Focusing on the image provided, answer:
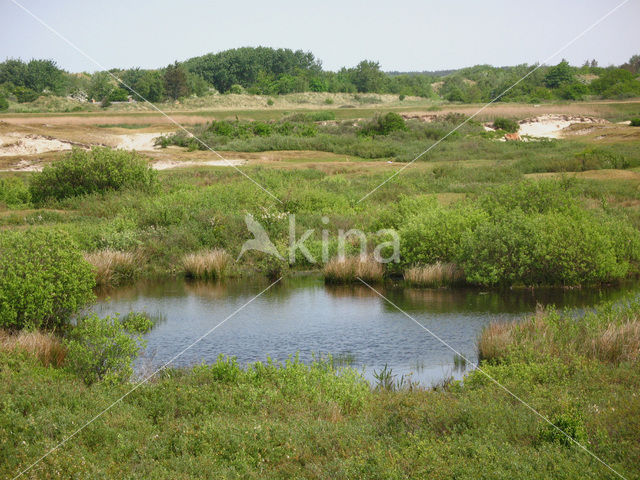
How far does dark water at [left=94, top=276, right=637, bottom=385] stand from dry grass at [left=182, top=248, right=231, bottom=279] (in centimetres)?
47

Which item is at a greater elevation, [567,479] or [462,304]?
[567,479]

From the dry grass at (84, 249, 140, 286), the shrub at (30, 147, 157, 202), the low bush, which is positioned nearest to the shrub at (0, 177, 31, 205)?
the shrub at (30, 147, 157, 202)

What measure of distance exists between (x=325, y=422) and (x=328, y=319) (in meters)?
7.37

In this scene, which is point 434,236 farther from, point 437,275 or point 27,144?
point 27,144

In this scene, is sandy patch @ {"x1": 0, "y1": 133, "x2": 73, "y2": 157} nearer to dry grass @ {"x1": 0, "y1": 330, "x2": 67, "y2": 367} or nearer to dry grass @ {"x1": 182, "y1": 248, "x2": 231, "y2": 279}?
dry grass @ {"x1": 182, "y1": 248, "x2": 231, "y2": 279}

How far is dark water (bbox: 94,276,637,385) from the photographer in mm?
13219

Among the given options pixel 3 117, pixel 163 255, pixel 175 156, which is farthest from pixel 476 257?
pixel 3 117

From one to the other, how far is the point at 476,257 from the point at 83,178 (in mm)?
17535

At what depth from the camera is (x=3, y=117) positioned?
66562 mm

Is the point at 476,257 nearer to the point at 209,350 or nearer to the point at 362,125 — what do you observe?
the point at 209,350

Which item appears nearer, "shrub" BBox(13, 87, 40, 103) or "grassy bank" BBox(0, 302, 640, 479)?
"grassy bank" BBox(0, 302, 640, 479)

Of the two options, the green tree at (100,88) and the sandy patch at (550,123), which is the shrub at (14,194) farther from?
the green tree at (100,88)

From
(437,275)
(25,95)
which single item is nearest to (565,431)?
(437,275)

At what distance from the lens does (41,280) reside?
13.6 metres
